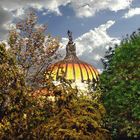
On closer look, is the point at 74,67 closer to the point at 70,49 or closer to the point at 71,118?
the point at 70,49

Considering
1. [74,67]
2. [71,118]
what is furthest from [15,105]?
[74,67]

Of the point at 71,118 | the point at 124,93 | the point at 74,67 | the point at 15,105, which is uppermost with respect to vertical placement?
the point at 74,67

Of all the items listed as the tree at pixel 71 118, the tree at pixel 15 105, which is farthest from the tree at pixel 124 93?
the tree at pixel 15 105

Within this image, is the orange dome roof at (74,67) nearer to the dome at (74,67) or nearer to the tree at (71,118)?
the dome at (74,67)

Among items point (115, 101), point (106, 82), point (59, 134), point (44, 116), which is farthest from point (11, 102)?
point (106, 82)

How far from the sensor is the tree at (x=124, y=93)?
51.2m

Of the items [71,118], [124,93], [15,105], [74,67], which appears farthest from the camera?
[74,67]

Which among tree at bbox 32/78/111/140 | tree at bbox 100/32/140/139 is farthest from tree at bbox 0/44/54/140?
tree at bbox 100/32/140/139

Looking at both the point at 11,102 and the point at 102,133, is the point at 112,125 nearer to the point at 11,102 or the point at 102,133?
the point at 102,133

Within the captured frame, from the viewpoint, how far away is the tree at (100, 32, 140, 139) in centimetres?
5125

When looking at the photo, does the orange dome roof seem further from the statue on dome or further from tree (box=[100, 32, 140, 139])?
tree (box=[100, 32, 140, 139])

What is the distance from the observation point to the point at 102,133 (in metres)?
39.6

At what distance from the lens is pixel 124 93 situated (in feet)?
170

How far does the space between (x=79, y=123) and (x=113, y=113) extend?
17606 mm
